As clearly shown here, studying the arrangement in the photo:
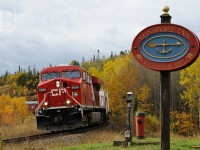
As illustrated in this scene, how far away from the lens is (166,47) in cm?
768

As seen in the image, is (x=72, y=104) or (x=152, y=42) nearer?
(x=152, y=42)

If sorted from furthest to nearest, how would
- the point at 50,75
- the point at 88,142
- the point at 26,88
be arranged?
1. the point at 26,88
2. the point at 50,75
3. the point at 88,142

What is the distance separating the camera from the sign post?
7488 millimetres

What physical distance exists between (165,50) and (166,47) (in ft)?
0.22

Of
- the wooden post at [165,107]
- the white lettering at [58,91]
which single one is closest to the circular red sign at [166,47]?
the wooden post at [165,107]

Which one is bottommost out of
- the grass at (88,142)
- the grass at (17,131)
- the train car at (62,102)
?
the grass at (17,131)

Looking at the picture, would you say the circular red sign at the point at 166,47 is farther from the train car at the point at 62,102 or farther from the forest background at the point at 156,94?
the forest background at the point at 156,94

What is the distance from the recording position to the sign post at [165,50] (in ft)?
24.6

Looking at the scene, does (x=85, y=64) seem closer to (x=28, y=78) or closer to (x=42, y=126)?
(x=28, y=78)

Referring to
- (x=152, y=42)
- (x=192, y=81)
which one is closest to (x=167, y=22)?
(x=152, y=42)

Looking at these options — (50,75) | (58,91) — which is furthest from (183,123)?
(58,91)

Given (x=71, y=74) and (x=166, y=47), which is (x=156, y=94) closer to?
(x=71, y=74)

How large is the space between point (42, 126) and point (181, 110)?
137ft

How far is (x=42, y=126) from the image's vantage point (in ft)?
68.1
